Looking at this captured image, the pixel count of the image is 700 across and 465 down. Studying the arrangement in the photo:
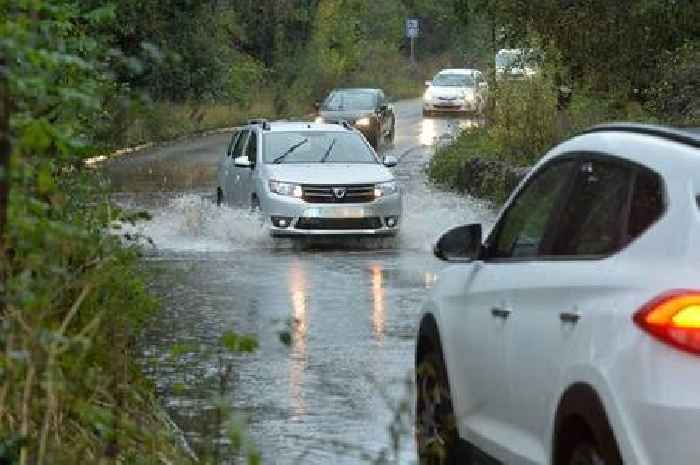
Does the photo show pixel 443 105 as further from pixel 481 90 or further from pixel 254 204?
pixel 254 204

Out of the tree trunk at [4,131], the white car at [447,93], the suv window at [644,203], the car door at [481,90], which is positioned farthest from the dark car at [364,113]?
the tree trunk at [4,131]

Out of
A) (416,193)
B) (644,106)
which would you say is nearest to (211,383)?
(644,106)

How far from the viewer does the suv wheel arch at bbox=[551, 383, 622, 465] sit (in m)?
6.04

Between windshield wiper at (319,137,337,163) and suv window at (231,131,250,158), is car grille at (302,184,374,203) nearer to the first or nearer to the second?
windshield wiper at (319,137,337,163)

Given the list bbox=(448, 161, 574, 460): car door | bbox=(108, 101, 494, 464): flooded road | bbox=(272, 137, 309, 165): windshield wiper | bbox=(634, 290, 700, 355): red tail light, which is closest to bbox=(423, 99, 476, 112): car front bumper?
Result: bbox=(108, 101, 494, 464): flooded road

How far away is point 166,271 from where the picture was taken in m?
19.3

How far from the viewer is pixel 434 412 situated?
8688 mm

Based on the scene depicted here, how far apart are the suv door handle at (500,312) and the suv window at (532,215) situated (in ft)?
0.81

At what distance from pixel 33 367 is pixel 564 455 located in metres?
1.96

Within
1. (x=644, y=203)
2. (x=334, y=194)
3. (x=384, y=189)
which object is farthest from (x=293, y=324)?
(x=384, y=189)

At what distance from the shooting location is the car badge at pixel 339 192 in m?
22.5

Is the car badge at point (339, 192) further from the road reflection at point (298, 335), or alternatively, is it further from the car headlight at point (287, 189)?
the road reflection at point (298, 335)

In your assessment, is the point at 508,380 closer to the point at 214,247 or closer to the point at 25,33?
the point at 25,33

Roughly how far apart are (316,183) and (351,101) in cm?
2733
